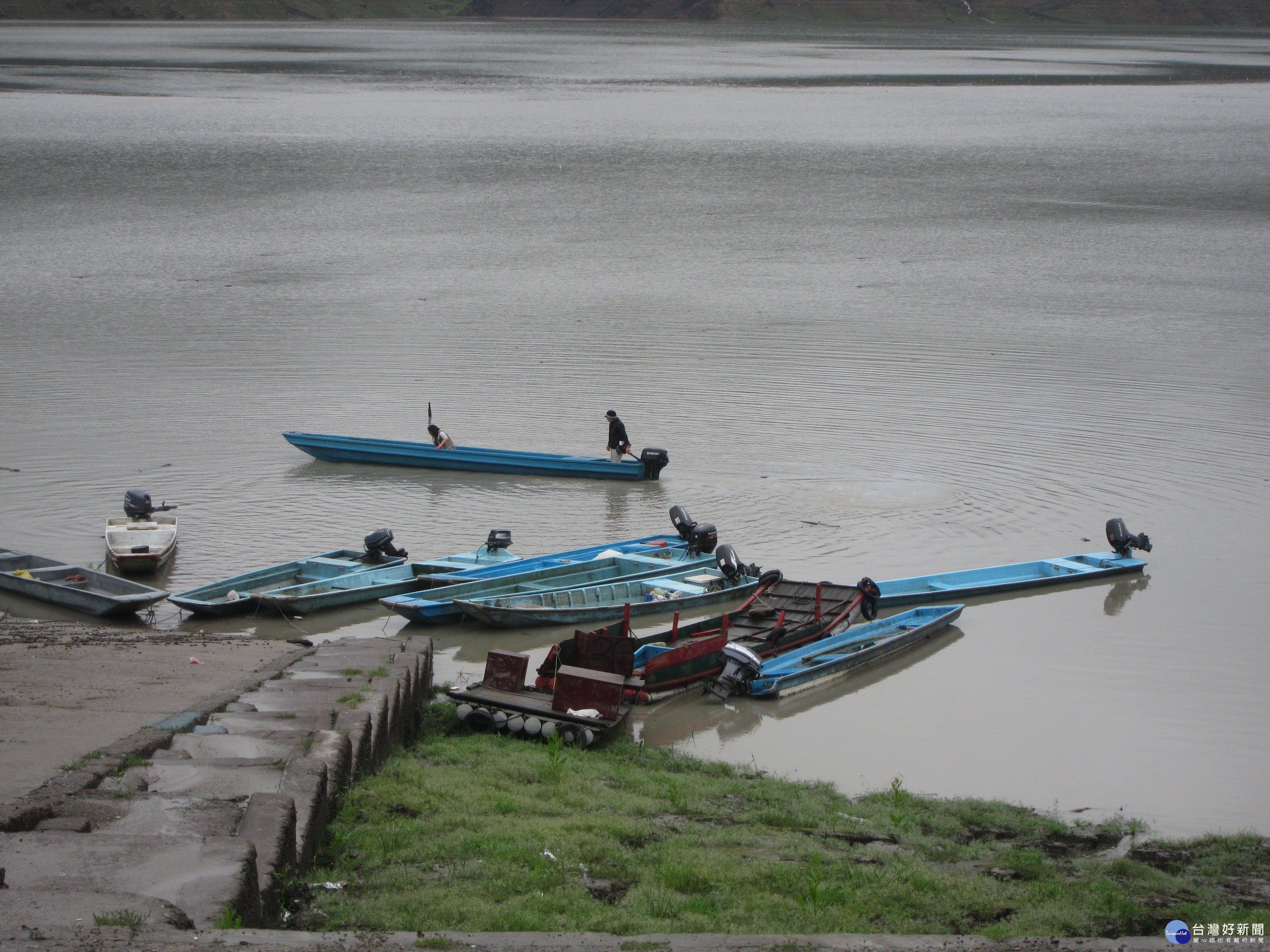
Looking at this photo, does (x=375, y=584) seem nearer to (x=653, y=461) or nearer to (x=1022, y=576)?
(x=653, y=461)

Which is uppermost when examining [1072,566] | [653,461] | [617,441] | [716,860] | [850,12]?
[850,12]

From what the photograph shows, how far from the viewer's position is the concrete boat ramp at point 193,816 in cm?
643

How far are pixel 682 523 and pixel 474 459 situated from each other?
17.4 feet

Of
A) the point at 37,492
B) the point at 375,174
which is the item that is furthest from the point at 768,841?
the point at 375,174

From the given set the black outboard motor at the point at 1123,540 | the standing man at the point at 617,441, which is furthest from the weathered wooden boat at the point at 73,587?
the black outboard motor at the point at 1123,540

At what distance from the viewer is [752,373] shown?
2942cm

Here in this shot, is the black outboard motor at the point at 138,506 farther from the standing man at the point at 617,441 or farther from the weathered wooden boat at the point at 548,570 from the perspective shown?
the standing man at the point at 617,441

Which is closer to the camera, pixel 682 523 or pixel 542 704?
pixel 542 704

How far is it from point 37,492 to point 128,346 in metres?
9.56

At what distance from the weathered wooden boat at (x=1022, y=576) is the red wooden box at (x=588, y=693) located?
5.88m

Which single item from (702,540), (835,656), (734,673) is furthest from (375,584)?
(835,656)

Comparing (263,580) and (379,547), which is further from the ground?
(379,547)

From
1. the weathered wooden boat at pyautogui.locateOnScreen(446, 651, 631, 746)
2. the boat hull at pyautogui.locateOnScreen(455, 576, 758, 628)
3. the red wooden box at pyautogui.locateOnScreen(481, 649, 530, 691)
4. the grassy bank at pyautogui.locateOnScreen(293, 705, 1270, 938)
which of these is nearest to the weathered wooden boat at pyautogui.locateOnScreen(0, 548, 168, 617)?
the boat hull at pyautogui.locateOnScreen(455, 576, 758, 628)

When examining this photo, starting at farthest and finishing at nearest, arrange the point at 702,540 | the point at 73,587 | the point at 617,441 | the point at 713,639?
the point at 617,441 → the point at 702,540 → the point at 73,587 → the point at 713,639
